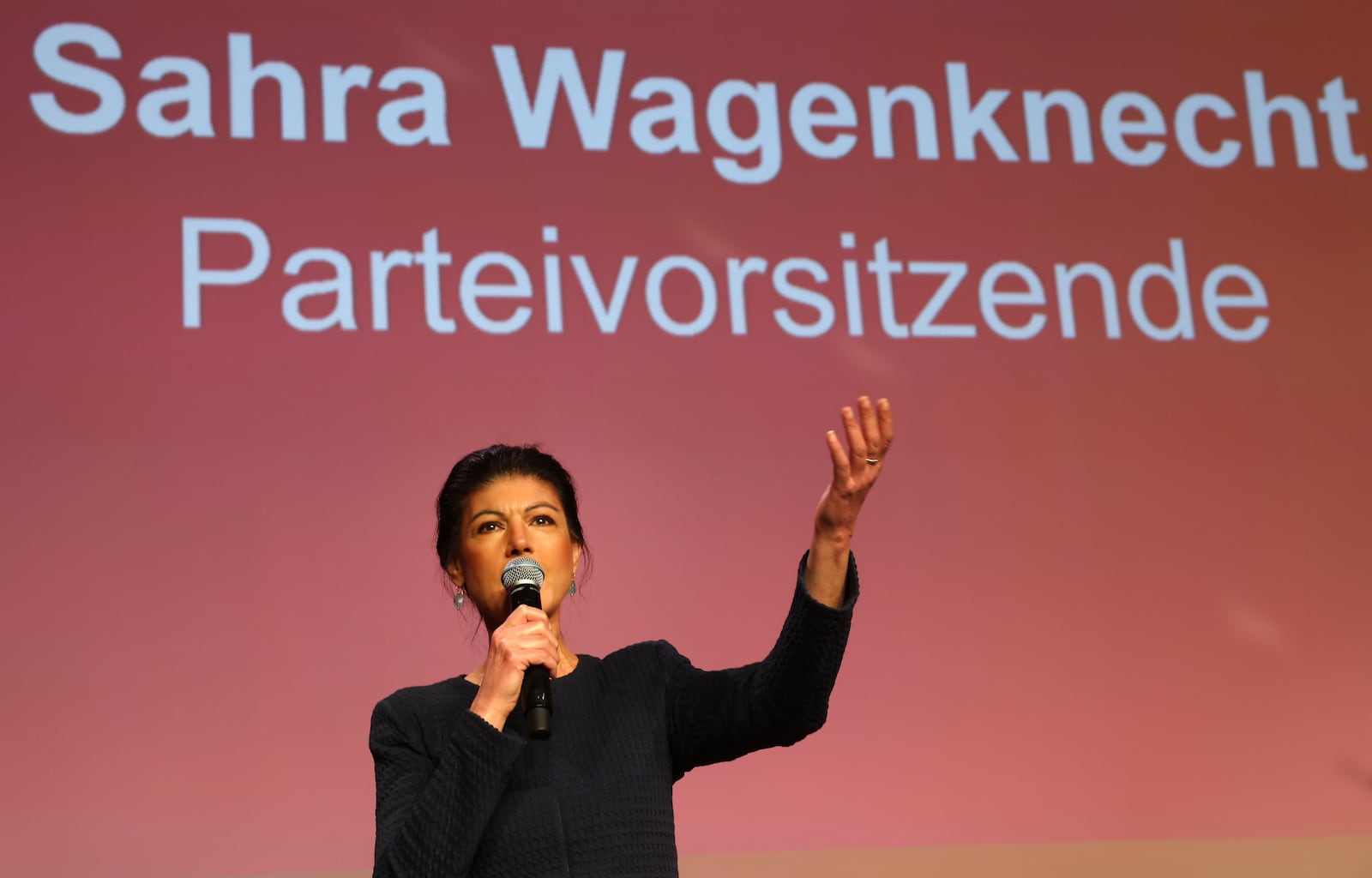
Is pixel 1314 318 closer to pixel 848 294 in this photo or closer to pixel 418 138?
pixel 848 294

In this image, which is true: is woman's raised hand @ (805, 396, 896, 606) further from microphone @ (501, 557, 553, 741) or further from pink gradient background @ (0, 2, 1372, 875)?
pink gradient background @ (0, 2, 1372, 875)

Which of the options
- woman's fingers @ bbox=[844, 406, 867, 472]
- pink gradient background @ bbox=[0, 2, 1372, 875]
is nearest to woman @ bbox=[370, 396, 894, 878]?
woman's fingers @ bbox=[844, 406, 867, 472]

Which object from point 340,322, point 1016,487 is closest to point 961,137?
point 1016,487

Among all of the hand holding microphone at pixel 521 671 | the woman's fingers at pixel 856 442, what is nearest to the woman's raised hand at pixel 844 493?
the woman's fingers at pixel 856 442

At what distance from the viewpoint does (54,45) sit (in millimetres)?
3271

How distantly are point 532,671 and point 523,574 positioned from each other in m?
0.13

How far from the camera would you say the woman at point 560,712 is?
1.60 meters

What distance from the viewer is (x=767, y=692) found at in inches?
67.9

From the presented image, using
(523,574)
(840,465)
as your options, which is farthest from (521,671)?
(840,465)

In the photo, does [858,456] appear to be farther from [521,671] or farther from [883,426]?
[521,671]

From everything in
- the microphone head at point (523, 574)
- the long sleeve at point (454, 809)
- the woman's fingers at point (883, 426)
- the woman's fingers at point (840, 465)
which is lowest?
the long sleeve at point (454, 809)

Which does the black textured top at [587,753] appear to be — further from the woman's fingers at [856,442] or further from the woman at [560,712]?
the woman's fingers at [856,442]

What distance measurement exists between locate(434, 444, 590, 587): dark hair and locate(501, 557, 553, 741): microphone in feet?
0.45

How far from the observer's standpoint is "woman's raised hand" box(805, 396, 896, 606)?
161 centimetres
